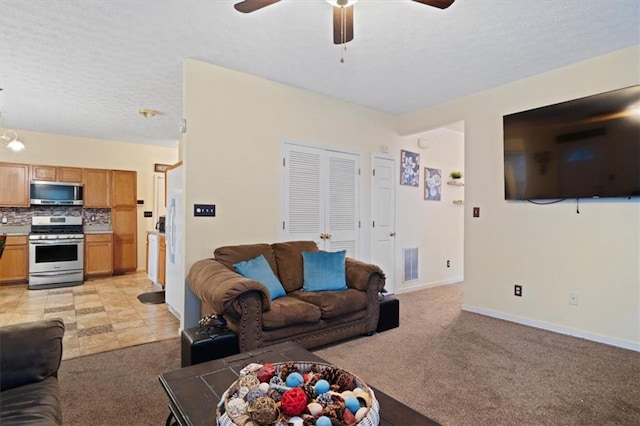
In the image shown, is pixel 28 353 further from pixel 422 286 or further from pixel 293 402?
pixel 422 286

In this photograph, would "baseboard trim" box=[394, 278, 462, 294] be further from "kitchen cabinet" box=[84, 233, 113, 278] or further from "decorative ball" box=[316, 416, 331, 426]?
"kitchen cabinet" box=[84, 233, 113, 278]

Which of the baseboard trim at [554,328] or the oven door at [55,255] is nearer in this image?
the baseboard trim at [554,328]

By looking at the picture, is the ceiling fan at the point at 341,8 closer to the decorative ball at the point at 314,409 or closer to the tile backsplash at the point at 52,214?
the decorative ball at the point at 314,409

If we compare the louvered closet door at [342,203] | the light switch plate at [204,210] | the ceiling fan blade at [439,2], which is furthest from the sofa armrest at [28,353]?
the louvered closet door at [342,203]

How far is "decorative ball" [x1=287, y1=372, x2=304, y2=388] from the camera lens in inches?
48.2

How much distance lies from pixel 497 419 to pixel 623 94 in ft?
9.84

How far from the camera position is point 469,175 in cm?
414

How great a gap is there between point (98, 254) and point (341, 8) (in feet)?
20.2

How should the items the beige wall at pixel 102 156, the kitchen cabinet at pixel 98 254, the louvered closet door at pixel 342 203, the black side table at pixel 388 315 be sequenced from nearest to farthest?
1. the black side table at pixel 388 315
2. the louvered closet door at pixel 342 203
3. the beige wall at pixel 102 156
4. the kitchen cabinet at pixel 98 254

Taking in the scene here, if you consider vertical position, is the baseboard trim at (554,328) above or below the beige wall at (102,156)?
below

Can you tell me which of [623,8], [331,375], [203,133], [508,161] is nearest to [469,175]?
[508,161]

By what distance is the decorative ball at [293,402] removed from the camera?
1.04 m

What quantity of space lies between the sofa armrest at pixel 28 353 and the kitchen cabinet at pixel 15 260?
527 cm

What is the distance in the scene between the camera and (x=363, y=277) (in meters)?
3.21
